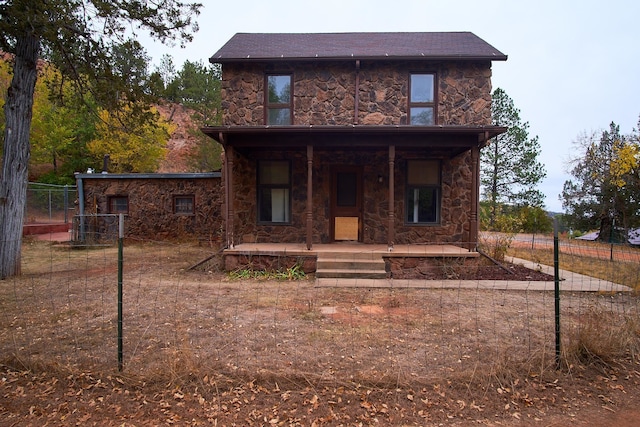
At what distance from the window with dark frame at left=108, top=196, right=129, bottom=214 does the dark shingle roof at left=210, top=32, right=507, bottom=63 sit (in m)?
6.55

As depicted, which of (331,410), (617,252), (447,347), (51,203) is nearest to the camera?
(331,410)

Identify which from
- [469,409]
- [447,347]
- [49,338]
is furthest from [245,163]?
[469,409]

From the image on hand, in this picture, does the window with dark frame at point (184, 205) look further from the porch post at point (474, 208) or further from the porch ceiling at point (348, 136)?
the porch post at point (474, 208)

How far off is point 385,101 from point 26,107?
7931 millimetres

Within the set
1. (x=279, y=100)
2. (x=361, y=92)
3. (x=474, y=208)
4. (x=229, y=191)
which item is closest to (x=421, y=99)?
(x=361, y=92)

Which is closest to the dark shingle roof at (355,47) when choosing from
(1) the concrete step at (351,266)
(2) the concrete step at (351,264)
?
(1) the concrete step at (351,266)

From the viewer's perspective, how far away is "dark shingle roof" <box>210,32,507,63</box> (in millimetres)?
9586

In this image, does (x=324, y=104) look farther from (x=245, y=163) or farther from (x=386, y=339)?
(x=386, y=339)

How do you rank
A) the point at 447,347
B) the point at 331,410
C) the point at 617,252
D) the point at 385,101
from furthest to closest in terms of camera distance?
the point at 617,252
the point at 385,101
the point at 447,347
the point at 331,410

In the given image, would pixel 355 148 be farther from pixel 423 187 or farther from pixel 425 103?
pixel 425 103

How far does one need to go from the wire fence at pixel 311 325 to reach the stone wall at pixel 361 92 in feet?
14.8

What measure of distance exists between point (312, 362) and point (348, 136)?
602cm

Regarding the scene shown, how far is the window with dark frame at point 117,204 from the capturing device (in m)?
13.2

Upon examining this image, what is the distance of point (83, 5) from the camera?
21.3 ft
